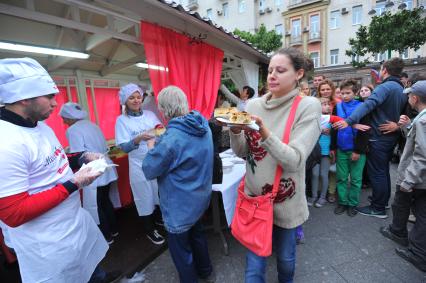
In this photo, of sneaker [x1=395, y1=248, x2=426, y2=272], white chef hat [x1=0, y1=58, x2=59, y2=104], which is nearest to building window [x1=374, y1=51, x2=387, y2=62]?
sneaker [x1=395, y1=248, x2=426, y2=272]

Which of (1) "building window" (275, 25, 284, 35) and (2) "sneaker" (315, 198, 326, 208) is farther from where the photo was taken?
(1) "building window" (275, 25, 284, 35)

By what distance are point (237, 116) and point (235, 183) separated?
1.49 meters

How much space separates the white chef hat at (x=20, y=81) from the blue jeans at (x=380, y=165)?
3759mm

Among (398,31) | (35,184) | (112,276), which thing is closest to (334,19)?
(398,31)

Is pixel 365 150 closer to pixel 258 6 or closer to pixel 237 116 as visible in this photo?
pixel 237 116

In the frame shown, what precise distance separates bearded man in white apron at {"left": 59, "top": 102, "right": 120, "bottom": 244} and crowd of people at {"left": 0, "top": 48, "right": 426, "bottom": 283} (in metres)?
0.01

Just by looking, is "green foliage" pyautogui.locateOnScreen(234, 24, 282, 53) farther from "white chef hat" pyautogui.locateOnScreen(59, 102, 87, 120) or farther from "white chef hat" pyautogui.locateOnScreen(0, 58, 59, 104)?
"white chef hat" pyautogui.locateOnScreen(0, 58, 59, 104)

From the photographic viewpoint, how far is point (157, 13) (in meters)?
2.88

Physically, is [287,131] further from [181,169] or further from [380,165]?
[380,165]

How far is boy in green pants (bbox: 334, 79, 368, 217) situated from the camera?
330 centimetres

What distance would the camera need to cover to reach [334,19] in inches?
855

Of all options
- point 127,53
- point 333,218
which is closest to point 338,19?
point 127,53

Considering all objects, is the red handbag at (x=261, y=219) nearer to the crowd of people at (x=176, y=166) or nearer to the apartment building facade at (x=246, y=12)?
the crowd of people at (x=176, y=166)

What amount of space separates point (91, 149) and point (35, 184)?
1655 mm
